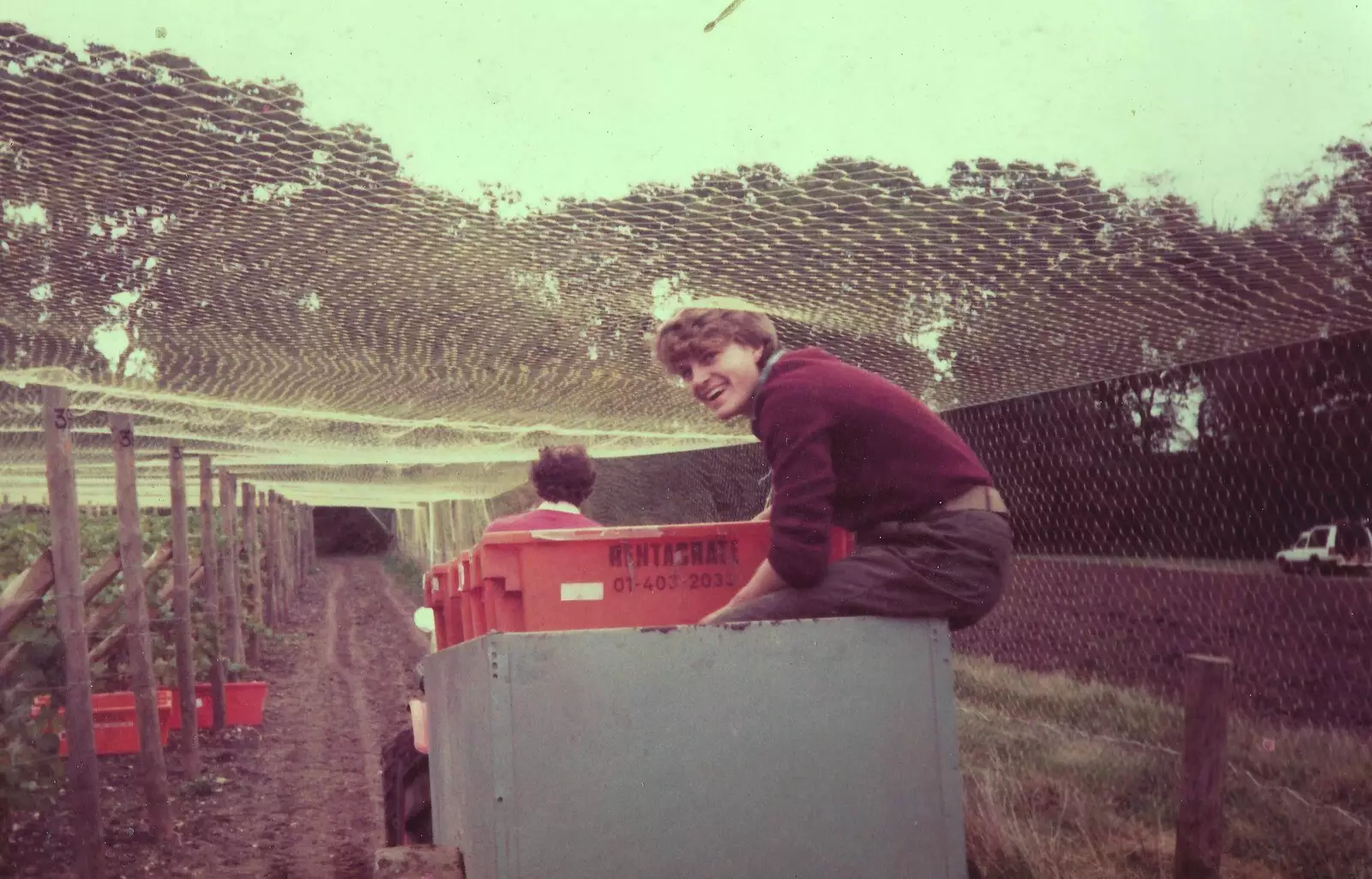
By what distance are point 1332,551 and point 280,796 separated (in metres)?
6.02

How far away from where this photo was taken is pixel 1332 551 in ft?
22.9

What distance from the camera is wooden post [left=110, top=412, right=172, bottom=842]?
6.45 metres

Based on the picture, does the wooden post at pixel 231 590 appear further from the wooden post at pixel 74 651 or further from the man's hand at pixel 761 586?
the man's hand at pixel 761 586

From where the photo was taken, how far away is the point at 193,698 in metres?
7.84

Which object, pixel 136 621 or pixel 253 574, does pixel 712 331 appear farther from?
pixel 253 574

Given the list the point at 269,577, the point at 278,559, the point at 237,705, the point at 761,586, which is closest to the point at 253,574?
the point at 269,577

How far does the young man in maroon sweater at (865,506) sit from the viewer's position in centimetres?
257

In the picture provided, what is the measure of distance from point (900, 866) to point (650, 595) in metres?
0.79

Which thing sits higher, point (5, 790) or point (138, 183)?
point (138, 183)

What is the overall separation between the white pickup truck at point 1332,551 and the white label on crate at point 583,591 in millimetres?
4978

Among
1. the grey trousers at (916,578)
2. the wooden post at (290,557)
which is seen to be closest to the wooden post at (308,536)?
the wooden post at (290,557)

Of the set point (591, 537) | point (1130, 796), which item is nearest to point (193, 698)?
point (1130, 796)

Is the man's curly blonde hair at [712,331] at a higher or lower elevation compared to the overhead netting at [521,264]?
lower

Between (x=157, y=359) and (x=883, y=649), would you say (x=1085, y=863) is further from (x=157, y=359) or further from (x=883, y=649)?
(x=157, y=359)
